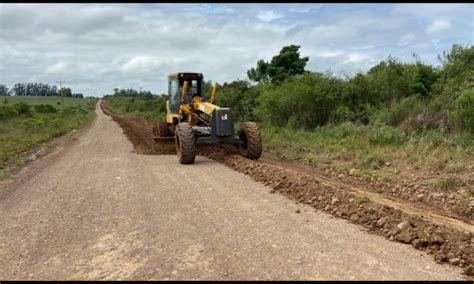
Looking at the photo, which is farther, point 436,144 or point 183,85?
point 183,85

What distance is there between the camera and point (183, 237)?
19.9 feet

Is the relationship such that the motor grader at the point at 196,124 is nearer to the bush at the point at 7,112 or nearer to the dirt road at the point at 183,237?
the dirt road at the point at 183,237

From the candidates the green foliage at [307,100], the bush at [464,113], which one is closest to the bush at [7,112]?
the green foliage at [307,100]

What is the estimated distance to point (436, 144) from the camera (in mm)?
11414

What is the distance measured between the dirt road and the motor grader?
2.92 meters

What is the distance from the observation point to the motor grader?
12.8 m

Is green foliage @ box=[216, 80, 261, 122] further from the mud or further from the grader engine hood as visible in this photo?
the mud

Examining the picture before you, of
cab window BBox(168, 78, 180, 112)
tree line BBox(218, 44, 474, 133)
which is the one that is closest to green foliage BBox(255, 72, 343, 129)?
tree line BBox(218, 44, 474, 133)

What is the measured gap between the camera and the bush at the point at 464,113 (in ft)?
38.8

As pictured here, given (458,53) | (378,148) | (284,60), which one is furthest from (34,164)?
(284,60)

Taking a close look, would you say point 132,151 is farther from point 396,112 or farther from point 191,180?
point 396,112

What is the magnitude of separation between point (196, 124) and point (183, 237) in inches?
362

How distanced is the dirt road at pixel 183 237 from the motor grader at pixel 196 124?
292 centimetres

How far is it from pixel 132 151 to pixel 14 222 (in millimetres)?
9109
